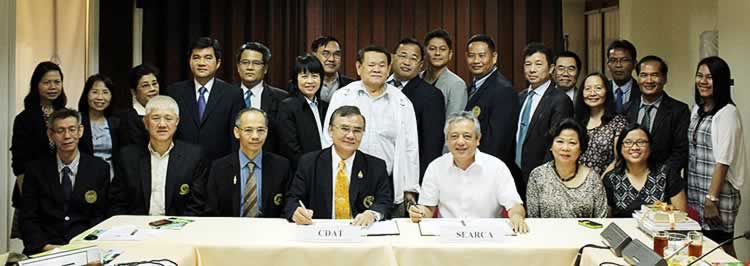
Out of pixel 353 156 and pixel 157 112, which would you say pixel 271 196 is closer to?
pixel 353 156

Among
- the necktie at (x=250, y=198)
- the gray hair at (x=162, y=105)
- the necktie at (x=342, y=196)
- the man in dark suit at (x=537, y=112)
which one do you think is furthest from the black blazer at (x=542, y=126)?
the gray hair at (x=162, y=105)

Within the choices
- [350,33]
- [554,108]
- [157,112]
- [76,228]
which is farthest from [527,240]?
[350,33]

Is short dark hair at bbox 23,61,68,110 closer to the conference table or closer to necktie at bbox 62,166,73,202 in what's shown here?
necktie at bbox 62,166,73,202

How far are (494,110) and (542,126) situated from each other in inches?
10.9

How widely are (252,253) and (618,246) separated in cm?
130

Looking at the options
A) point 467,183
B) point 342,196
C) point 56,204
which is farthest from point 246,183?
point 467,183

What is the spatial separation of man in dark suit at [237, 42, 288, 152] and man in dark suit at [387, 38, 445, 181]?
74cm

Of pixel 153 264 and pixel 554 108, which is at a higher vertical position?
pixel 554 108

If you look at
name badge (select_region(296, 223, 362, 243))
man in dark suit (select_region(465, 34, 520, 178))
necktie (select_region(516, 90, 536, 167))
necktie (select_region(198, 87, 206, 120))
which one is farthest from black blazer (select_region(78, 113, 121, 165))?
necktie (select_region(516, 90, 536, 167))

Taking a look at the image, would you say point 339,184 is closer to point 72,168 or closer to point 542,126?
point 542,126

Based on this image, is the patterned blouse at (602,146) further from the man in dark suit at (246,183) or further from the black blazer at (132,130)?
the black blazer at (132,130)

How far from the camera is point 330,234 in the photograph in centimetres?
255

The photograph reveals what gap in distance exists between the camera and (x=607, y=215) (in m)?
3.14

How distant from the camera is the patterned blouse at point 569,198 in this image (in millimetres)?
3096
